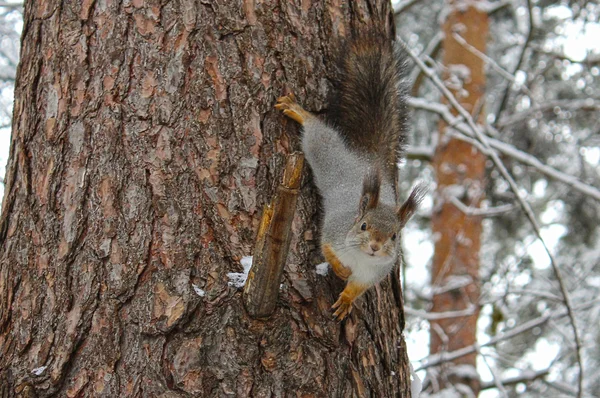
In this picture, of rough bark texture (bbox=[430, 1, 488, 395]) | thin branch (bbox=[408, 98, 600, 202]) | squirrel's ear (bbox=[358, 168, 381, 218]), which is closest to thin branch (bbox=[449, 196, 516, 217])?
rough bark texture (bbox=[430, 1, 488, 395])

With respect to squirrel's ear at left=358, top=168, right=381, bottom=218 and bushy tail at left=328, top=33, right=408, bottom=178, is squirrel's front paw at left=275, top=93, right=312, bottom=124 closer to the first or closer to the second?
bushy tail at left=328, top=33, right=408, bottom=178

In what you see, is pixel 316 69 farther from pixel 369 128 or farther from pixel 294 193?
pixel 294 193

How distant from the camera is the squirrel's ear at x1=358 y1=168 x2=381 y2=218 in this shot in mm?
1669

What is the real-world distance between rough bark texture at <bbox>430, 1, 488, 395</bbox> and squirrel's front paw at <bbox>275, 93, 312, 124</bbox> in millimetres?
2708

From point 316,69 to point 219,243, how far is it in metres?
0.50

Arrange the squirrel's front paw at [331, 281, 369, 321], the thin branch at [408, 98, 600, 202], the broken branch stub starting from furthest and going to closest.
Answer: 1. the thin branch at [408, 98, 600, 202]
2. the squirrel's front paw at [331, 281, 369, 321]
3. the broken branch stub

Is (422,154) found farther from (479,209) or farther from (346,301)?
(346,301)

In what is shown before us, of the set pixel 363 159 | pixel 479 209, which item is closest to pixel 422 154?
pixel 479 209

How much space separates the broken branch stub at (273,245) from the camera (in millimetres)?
1045

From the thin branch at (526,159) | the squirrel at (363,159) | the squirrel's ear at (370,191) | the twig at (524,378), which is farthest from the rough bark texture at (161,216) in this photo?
the twig at (524,378)

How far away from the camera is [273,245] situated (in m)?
1.10

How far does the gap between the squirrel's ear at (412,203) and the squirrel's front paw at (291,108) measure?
47 centimetres

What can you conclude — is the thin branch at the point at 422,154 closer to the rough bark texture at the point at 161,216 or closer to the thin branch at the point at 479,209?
the thin branch at the point at 479,209

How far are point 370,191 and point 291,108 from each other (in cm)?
40
